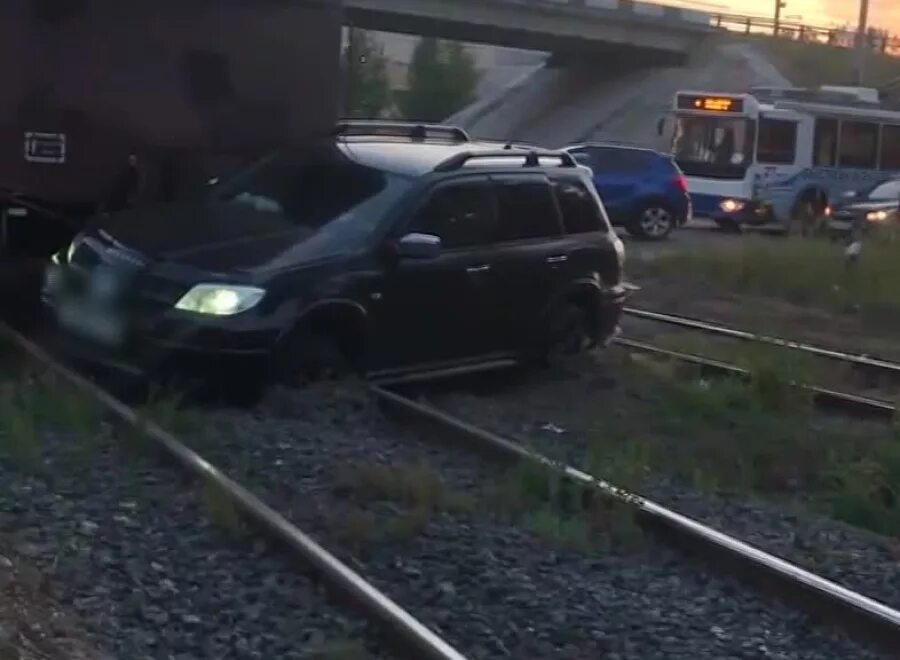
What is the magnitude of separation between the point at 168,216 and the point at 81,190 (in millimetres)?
2209

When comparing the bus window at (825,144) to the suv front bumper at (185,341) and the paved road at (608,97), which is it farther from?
the paved road at (608,97)

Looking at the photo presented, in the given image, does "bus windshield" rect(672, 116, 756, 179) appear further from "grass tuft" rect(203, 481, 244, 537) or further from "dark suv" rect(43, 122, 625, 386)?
"grass tuft" rect(203, 481, 244, 537)

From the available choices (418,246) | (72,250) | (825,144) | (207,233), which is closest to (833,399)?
(418,246)

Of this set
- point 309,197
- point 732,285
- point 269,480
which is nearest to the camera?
point 269,480

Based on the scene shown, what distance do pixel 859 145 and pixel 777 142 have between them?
3358 millimetres

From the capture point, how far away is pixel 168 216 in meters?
10.5

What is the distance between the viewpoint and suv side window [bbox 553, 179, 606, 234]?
11562 millimetres

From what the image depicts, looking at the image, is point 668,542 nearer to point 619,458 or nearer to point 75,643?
point 619,458

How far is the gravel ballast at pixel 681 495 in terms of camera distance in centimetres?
714

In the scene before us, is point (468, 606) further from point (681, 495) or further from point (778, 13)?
point (778, 13)

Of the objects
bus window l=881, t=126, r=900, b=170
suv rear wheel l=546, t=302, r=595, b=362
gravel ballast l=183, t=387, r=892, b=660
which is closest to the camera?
gravel ballast l=183, t=387, r=892, b=660

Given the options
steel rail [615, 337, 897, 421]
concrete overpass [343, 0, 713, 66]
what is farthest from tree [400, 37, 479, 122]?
steel rail [615, 337, 897, 421]

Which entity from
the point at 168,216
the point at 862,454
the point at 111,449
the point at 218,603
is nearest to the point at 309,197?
the point at 168,216

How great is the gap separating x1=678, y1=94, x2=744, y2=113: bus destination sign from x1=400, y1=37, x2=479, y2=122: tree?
31.7 metres
